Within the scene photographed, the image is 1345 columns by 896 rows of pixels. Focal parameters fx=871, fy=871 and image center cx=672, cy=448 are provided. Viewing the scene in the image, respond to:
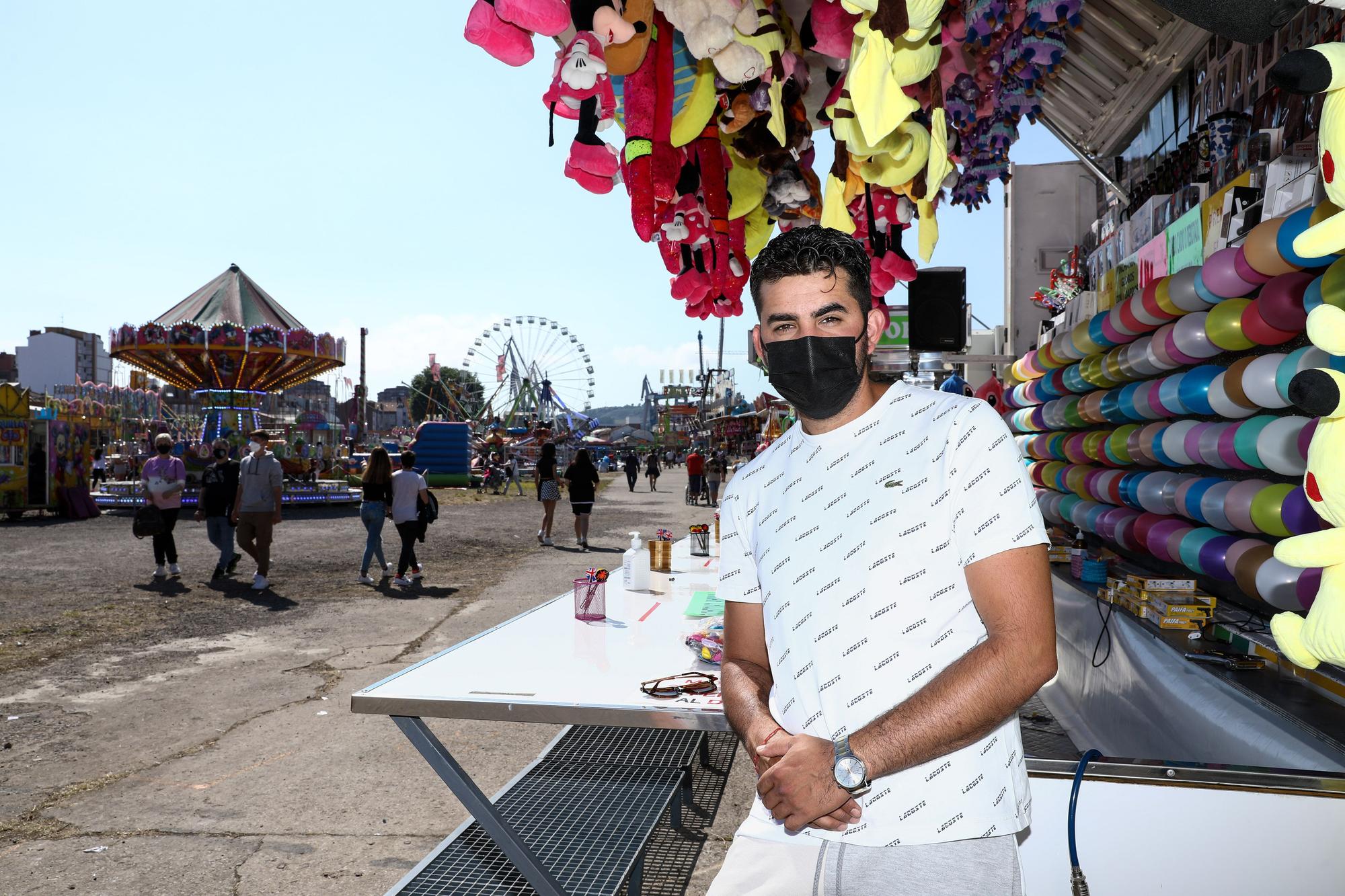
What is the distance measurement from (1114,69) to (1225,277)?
3.43m

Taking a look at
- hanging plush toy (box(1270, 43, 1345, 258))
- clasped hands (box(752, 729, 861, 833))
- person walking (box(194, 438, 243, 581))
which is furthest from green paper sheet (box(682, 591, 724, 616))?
person walking (box(194, 438, 243, 581))

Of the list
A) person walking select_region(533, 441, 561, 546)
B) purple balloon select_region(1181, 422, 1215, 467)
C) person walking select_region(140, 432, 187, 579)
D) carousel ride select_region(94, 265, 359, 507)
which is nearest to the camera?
purple balloon select_region(1181, 422, 1215, 467)

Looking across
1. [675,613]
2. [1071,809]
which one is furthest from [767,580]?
[675,613]

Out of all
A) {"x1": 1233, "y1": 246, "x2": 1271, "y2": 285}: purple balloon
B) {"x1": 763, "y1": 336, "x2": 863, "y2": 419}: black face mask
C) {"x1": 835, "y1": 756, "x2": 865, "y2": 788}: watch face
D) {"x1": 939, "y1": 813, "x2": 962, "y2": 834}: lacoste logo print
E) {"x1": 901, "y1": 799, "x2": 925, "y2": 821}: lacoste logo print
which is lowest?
{"x1": 939, "y1": 813, "x2": 962, "y2": 834}: lacoste logo print

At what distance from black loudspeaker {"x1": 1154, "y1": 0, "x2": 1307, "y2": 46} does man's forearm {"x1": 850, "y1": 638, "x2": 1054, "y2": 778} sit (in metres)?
1.01

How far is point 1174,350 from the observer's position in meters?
4.23

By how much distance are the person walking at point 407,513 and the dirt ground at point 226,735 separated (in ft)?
0.94

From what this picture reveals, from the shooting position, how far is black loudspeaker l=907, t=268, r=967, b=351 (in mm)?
6977

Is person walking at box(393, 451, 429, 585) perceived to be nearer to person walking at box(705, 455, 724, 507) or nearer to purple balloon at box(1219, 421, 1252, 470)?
purple balloon at box(1219, 421, 1252, 470)

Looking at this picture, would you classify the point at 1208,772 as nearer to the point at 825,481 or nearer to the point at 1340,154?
the point at 825,481

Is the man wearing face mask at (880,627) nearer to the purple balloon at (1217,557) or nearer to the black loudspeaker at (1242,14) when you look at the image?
the black loudspeaker at (1242,14)

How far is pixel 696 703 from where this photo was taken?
2514 mm

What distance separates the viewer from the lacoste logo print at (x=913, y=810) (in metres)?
1.56

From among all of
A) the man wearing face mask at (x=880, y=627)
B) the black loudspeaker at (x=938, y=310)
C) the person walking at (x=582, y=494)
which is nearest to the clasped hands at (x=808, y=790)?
the man wearing face mask at (x=880, y=627)
